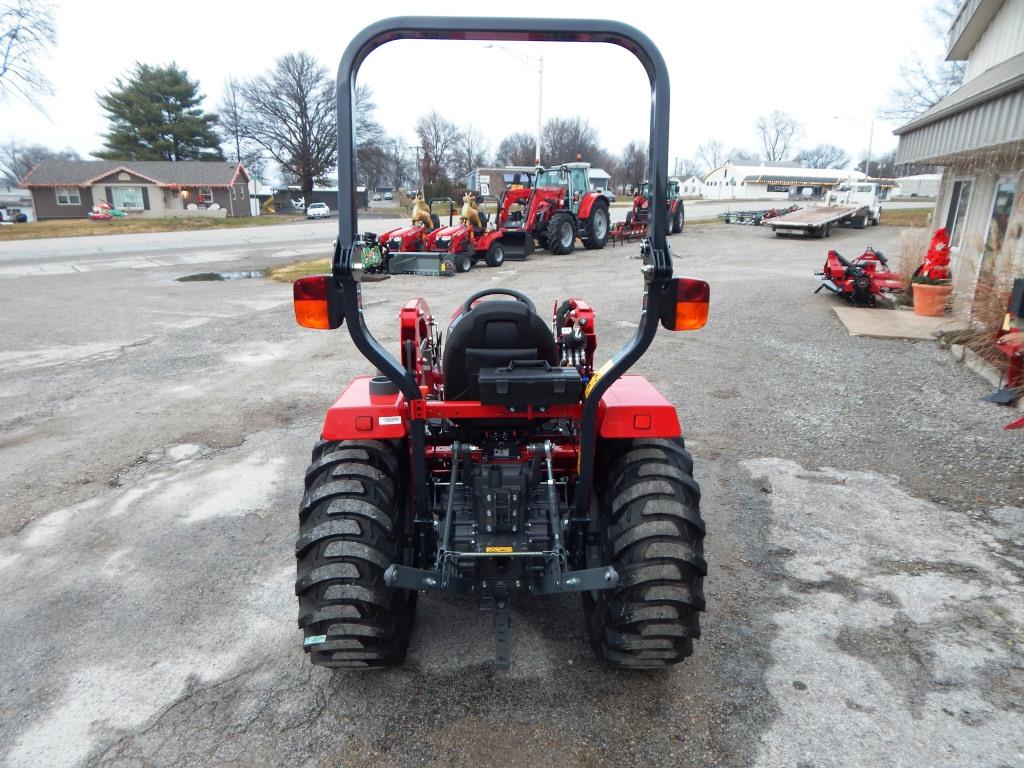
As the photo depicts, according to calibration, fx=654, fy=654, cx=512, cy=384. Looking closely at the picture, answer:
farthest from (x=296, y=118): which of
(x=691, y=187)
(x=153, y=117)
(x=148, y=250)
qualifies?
(x=691, y=187)

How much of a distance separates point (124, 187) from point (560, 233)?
4255cm

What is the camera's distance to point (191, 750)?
252 cm

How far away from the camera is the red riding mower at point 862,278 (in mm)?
10641

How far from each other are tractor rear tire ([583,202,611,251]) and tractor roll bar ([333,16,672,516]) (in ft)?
57.0

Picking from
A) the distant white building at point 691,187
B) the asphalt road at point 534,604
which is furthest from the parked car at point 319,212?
the distant white building at point 691,187

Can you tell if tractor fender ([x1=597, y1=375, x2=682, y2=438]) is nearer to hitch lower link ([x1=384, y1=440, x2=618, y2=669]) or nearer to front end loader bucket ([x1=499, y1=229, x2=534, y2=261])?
hitch lower link ([x1=384, y1=440, x2=618, y2=669])

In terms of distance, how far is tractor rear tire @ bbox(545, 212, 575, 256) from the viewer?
59.1 feet

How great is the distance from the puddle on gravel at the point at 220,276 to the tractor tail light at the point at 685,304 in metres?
15.1

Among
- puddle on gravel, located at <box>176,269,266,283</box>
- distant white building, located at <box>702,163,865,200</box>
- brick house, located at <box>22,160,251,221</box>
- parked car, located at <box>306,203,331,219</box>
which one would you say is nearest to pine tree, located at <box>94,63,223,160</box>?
brick house, located at <box>22,160,251,221</box>

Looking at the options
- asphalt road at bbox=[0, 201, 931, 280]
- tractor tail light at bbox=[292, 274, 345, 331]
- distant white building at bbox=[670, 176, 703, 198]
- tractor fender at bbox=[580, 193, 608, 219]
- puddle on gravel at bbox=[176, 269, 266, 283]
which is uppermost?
distant white building at bbox=[670, 176, 703, 198]

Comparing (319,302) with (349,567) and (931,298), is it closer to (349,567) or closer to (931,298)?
(349,567)

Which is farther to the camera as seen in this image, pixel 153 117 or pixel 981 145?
pixel 153 117

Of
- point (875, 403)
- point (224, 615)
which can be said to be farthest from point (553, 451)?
point (875, 403)

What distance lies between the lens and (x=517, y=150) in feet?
197
